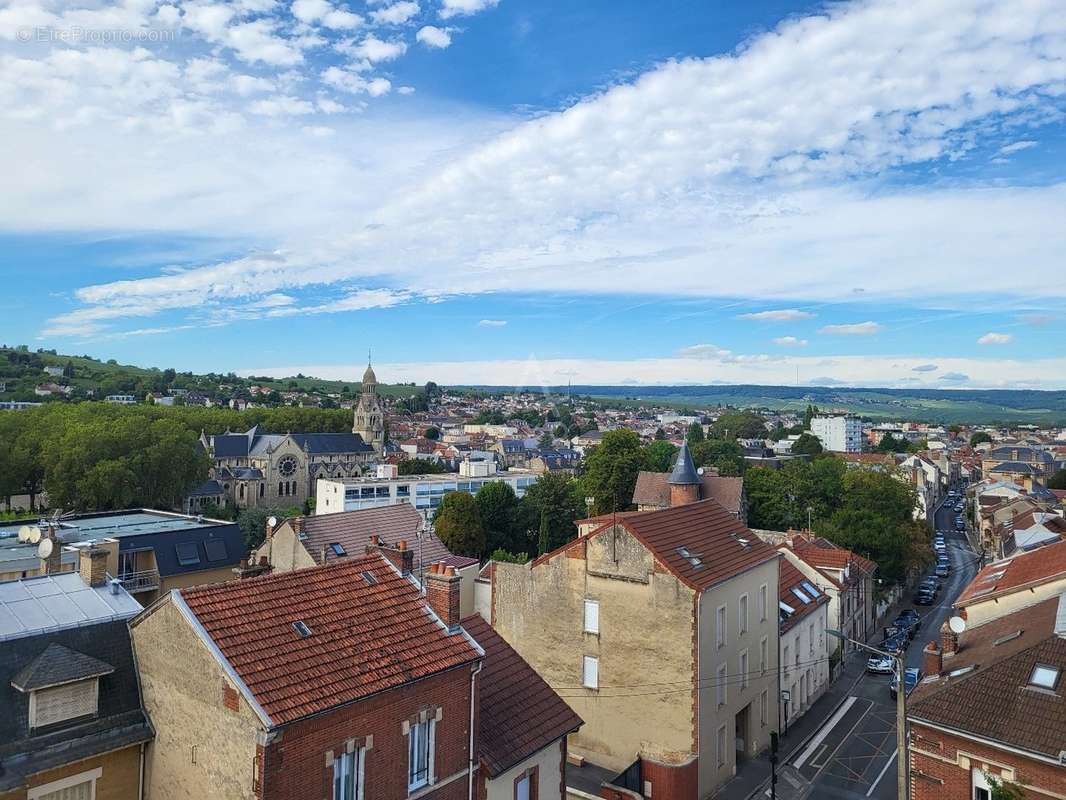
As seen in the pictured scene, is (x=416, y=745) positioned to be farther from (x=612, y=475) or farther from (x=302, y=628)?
(x=612, y=475)

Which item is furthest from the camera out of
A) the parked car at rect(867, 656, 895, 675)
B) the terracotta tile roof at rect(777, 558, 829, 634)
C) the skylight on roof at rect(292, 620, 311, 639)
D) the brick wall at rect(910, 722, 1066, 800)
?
the parked car at rect(867, 656, 895, 675)

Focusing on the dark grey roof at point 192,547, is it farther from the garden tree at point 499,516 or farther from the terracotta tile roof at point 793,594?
the terracotta tile roof at point 793,594

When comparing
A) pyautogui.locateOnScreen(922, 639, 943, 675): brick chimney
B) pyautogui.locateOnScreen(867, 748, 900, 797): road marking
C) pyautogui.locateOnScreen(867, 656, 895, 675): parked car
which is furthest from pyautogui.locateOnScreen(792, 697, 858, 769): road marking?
pyautogui.locateOnScreen(922, 639, 943, 675): brick chimney

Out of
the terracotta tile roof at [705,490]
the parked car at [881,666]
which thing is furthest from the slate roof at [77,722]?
the terracotta tile roof at [705,490]

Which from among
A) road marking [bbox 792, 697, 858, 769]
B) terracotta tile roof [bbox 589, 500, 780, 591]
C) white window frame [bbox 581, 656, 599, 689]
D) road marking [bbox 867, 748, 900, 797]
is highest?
terracotta tile roof [bbox 589, 500, 780, 591]

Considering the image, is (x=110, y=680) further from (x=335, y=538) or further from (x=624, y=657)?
(x=335, y=538)

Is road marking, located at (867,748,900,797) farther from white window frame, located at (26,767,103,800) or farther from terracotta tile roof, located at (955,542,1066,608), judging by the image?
white window frame, located at (26,767,103,800)

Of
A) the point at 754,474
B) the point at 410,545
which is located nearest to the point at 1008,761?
the point at 410,545
